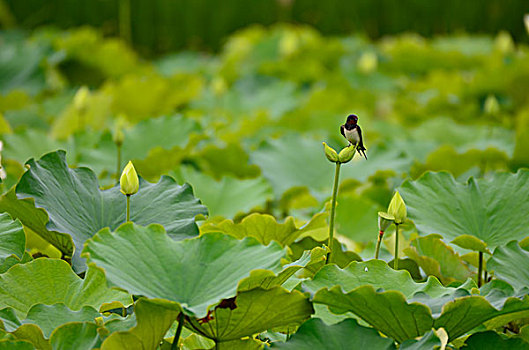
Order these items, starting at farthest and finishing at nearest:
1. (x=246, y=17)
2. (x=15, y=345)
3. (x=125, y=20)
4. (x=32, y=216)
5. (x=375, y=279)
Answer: (x=246, y=17), (x=125, y=20), (x=32, y=216), (x=375, y=279), (x=15, y=345)

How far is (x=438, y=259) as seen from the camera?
1.03 m

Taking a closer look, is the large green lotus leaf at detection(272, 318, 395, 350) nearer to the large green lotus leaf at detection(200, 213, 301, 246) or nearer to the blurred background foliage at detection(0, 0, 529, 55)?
the large green lotus leaf at detection(200, 213, 301, 246)

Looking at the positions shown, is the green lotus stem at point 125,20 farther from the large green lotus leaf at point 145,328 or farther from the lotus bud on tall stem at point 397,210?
the large green lotus leaf at point 145,328

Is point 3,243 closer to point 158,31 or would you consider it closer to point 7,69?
point 7,69

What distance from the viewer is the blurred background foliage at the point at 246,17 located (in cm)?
448

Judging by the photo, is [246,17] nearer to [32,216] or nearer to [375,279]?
[32,216]

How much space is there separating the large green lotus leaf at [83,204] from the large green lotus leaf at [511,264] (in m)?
0.41

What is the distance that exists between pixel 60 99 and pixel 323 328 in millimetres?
1811

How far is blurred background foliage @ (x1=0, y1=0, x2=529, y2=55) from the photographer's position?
176 inches

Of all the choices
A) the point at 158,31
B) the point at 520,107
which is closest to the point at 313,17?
the point at 158,31

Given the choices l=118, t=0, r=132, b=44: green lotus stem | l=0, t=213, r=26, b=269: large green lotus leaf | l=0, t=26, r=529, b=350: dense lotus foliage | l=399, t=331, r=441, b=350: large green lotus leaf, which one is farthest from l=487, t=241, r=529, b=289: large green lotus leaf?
l=118, t=0, r=132, b=44: green lotus stem

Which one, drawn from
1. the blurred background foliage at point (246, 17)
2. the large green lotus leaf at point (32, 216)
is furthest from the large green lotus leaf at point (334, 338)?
the blurred background foliage at point (246, 17)

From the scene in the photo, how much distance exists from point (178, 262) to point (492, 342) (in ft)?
1.22

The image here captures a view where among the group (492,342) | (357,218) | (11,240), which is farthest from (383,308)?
(357,218)
